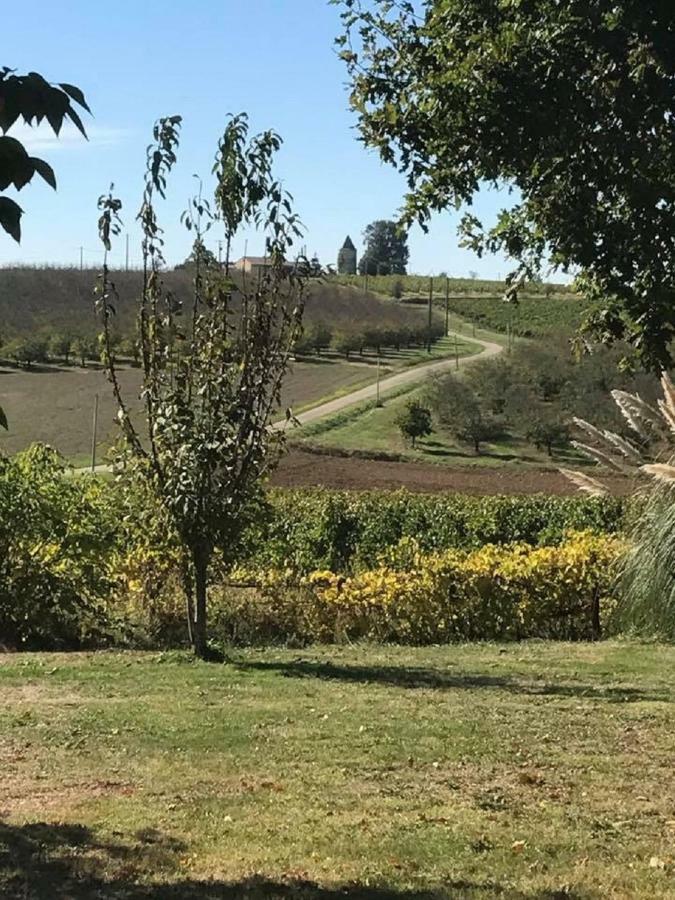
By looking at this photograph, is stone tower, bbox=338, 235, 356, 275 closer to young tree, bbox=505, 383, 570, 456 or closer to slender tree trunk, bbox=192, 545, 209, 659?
young tree, bbox=505, 383, 570, 456

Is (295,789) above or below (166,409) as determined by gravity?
below

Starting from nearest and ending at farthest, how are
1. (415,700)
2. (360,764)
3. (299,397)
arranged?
(360,764), (415,700), (299,397)

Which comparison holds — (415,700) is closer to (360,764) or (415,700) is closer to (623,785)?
(360,764)

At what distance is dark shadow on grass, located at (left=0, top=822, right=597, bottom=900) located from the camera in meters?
3.88

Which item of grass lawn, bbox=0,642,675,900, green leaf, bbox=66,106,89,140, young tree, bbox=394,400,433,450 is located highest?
green leaf, bbox=66,106,89,140

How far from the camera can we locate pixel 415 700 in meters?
8.15

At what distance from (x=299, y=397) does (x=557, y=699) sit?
53164mm

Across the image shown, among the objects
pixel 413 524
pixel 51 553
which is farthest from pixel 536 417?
pixel 51 553

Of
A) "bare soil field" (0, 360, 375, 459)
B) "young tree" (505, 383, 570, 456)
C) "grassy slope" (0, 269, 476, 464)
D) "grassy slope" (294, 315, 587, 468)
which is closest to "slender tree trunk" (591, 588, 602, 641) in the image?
"bare soil field" (0, 360, 375, 459)

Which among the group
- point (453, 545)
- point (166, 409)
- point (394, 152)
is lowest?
point (453, 545)

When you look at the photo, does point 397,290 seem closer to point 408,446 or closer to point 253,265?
point 408,446

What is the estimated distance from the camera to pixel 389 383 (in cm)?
6669

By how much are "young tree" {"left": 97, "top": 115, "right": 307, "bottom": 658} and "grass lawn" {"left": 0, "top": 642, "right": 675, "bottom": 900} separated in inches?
59.9

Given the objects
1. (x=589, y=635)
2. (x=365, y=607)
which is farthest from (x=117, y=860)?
(x=589, y=635)
